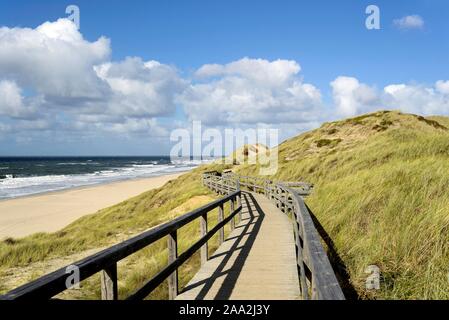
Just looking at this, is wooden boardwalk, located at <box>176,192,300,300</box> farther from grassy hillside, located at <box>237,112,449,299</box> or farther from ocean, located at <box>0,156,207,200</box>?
ocean, located at <box>0,156,207,200</box>

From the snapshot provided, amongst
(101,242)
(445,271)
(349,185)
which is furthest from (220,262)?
(101,242)

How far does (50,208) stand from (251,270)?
111ft

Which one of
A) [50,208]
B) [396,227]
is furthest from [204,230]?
[50,208]

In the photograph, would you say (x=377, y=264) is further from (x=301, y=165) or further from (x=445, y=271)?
(x=301, y=165)

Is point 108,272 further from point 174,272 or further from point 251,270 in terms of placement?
point 251,270

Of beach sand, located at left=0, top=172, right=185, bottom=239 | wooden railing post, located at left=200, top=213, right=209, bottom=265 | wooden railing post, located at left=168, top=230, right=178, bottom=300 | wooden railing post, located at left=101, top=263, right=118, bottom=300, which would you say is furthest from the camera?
beach sand, located at left=0, top=172, right=185, bottom=239

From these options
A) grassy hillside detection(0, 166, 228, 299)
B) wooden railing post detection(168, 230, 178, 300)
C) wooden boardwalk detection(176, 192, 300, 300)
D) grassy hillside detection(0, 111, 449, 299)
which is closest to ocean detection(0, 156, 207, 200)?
grassy hillside detection(0, 166, 228, 299)

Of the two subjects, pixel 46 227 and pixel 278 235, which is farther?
pixel 46 227

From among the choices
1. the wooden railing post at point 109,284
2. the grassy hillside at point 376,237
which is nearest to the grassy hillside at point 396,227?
the grassy hillside at point 376,237

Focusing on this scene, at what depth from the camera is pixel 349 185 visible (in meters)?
10.1

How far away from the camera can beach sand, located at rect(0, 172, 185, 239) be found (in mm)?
27234

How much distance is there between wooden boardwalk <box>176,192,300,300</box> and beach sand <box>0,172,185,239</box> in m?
20.2

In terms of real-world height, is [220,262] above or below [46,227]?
above
